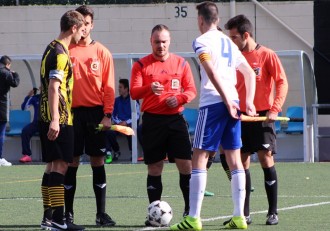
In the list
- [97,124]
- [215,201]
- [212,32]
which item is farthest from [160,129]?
[215,201]

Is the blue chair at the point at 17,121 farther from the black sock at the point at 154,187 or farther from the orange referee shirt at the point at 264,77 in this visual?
the orange referee shirt at the point at 264,77

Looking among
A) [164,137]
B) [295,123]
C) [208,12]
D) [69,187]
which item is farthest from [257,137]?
[295,123]

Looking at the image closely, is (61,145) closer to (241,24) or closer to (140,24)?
(241,24)

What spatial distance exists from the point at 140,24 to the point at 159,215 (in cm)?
1308

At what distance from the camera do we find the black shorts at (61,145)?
8430 mm

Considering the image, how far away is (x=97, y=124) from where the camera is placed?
366 inches

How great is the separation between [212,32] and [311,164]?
409 inches

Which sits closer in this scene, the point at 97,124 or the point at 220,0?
the point at 97,124

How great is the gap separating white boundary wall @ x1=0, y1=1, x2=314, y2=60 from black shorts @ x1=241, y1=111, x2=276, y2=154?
11.9 m

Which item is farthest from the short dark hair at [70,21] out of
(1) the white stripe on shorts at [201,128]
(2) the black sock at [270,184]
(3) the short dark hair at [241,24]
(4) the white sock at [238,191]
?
(2) the black sock at [270,184]

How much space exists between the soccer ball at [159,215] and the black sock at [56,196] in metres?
0.88

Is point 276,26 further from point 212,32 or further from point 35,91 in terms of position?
point 212,32

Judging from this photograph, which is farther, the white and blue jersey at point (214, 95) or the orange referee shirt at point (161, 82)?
the orange referee shirt at point (161, 82)

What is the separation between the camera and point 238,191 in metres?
8.53
